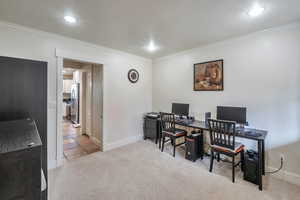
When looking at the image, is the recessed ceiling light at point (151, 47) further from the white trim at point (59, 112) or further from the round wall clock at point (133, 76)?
the white trim at point (59, 112)

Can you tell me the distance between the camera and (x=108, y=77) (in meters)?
3.52

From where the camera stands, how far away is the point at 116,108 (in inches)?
146

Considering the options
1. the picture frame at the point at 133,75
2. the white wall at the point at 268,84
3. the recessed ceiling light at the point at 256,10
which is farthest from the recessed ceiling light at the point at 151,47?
the recessed ceiling light at the point at 256,10

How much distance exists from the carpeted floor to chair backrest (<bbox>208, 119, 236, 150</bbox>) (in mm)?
531

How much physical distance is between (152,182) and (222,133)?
1386mm

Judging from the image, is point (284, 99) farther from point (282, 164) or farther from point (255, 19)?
point (255, 19)

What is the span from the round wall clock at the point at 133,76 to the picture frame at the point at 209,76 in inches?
63.7

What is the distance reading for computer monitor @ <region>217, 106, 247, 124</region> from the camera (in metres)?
2.60

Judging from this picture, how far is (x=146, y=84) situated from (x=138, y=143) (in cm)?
177

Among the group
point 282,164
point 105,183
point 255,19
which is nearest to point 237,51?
point 255,19

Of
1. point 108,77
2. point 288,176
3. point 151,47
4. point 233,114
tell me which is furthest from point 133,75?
point 288,176

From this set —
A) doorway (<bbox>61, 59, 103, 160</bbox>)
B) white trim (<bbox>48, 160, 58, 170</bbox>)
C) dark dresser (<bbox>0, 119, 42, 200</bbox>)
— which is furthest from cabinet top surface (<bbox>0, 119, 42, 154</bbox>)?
doorway (<bbox>61, 59, 103, 160</bbox>)

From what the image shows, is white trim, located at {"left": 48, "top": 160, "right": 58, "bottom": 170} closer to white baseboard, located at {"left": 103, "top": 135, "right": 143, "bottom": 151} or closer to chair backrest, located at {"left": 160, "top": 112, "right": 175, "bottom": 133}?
white baseboard, located at {"left": 103, "top": 135, "right": 143, "bottom": 151}

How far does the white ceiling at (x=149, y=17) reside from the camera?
1805 mm
